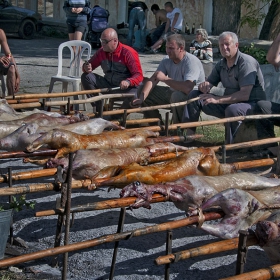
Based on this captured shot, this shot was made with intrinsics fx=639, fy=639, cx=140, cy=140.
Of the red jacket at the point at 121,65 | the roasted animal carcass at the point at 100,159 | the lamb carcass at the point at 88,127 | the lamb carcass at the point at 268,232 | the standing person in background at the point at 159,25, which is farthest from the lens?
the standing person in background at the point at 159,25

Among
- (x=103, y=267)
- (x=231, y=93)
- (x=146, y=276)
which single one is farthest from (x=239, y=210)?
(x=231, y=93)

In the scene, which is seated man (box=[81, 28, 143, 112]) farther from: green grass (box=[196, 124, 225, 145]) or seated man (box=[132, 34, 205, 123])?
green grass (box=[196, 124, 225, 145])

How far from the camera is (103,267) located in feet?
15.4

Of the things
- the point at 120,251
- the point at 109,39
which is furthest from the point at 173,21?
the point at 120,251

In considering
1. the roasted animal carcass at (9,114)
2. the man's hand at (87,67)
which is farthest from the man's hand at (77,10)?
the roasted animal carcass at (9,114)

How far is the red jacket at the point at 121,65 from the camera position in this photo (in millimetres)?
8859

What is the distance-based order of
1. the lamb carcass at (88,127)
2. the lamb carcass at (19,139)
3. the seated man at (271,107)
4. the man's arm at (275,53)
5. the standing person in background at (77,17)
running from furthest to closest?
the standing person in background at (77,17) → the man's arm at (275,53) → the seated man at (271,107) → the lamb carcass at (88,127) → the lamb carcass at (19,139)

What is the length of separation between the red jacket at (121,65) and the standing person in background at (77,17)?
4758 mm

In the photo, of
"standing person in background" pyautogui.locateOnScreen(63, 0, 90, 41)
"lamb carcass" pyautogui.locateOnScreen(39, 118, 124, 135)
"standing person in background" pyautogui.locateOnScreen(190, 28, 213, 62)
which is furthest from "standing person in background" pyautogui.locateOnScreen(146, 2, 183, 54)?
"lamb carcass" pyautogui.locateOnScreen(39, 118, 124, 135)

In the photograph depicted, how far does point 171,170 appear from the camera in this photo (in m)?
4.85

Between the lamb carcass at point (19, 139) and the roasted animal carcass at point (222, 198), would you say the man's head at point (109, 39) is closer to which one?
the lamb carcass at point (19, 139)

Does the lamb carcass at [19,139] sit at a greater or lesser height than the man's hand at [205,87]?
lesser

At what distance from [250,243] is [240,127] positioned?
4514mm

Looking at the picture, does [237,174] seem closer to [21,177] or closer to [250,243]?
[250,243]
